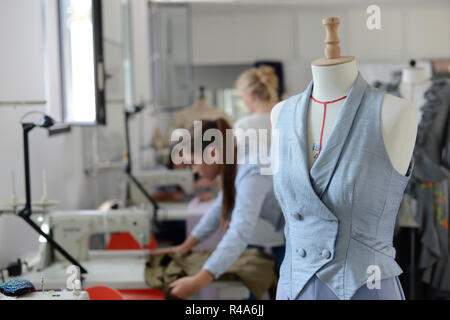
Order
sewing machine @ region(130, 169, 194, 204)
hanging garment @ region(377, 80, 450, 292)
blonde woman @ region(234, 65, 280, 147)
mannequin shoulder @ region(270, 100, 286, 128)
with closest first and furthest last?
mannequin shoulder @ region(270, 100, 286, 128), hanging garment @ region(377, 80, 450, 292), blonde woman @ region(234, 65, 280, 147), sewing machine @ region(130, 169, 194, 204)

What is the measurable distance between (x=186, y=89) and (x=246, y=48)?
70.3 inches

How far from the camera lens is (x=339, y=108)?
1173 millimetres

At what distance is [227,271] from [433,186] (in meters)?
1.45

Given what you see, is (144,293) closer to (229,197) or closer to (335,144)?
(229,197)

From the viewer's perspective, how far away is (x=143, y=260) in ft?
7.01

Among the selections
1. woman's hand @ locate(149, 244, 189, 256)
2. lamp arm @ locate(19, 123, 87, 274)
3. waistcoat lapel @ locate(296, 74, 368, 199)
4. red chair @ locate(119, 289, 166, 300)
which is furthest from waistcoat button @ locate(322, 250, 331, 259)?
woman's hand @ locate(149, 244, 189, 256)

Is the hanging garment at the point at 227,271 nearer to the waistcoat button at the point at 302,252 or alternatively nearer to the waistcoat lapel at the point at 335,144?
the waistcoat button at the point at 302,252

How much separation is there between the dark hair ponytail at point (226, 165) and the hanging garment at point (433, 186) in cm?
109

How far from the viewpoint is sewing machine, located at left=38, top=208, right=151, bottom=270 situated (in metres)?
1.99

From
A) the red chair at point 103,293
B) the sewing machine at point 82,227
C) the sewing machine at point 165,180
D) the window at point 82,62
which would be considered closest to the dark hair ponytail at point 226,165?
the sewing machine at point 82,227

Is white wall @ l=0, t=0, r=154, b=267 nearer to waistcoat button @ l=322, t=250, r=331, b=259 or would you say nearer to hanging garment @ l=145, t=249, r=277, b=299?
hanging garment @ l=145, t=249, r=277, b=299

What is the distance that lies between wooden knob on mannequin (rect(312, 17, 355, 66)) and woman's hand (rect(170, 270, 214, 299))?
0.85 metres
